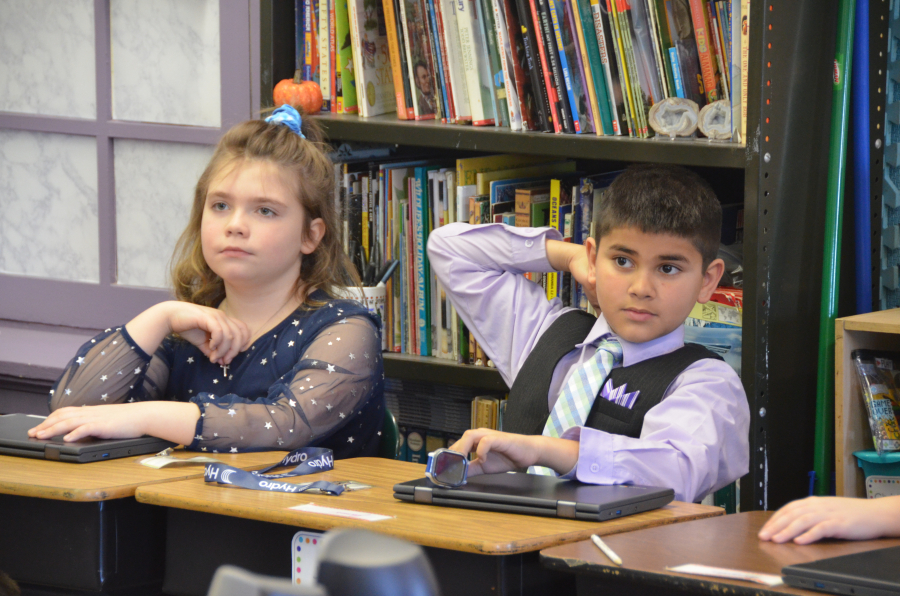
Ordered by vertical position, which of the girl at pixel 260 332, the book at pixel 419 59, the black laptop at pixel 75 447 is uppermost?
the book at pixel 419 59

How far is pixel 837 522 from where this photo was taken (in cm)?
103

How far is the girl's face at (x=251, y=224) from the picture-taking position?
1.69m

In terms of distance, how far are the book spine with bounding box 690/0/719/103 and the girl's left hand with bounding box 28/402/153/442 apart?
3.63 feet

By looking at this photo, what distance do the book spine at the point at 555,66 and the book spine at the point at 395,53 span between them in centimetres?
37

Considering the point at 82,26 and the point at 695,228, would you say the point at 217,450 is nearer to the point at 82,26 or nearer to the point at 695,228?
the point at 695,228

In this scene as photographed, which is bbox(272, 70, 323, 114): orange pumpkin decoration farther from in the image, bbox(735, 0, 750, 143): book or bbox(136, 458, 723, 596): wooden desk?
bbox(136, 458, 723, 596): wooden desk

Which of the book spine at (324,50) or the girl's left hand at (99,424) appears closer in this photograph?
the girl's left hand at (99,424)

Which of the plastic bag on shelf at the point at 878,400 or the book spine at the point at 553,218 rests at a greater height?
the book spine at the point at 553,218

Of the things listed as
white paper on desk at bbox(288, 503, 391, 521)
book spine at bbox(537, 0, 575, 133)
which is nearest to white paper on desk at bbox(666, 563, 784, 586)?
white paper on desk at bbox(288, 503, 391, 521)

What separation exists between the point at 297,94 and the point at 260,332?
2.26 feet

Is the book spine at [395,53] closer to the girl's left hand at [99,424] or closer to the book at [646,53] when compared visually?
the book at [646,53]

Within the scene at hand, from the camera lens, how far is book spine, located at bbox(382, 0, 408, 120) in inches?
88.1

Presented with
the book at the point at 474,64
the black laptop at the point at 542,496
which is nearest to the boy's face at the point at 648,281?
the black laptop at the point at 542,496

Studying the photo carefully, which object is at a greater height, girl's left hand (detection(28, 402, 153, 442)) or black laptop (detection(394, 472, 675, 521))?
girl's left hand (detection(28, 402, 153, 442))
